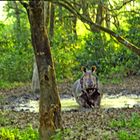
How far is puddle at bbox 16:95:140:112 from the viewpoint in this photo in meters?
14.5

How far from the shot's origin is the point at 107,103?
15.4 m

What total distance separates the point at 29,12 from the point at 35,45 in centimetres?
58

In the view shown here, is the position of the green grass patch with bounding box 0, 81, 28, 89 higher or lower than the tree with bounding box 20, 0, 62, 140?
lower

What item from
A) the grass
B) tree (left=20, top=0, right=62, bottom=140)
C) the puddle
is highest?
tree (left=20, top=0, right=62, bottom=140)

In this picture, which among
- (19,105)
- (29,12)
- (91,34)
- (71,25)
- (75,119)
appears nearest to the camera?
(29,12)

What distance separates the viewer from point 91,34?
2750cm

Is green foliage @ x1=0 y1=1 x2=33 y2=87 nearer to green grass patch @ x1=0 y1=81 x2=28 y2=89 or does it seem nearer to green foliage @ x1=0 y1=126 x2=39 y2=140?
green grass patch @ x1=0 y1=81 x2=28 y2=89

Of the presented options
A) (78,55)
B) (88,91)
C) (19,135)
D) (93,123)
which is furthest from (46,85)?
(78,55)

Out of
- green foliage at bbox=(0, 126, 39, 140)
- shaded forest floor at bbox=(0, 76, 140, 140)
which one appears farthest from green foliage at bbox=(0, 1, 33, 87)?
green foliage at bbox=(0, 126, 39, 140)

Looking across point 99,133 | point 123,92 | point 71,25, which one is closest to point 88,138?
point 99,133

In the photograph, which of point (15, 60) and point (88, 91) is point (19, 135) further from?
point (15, 60)

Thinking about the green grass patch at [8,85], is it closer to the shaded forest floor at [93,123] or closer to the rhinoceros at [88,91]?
the rhinoceros at [88,91]

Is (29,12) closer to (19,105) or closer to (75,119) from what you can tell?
(75,119)

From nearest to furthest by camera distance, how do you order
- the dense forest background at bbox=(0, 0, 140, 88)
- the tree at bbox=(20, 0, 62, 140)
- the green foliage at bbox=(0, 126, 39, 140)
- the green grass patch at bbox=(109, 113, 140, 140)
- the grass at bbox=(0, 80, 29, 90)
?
the tree at bbox=(20, 0, 62, 140) → the green grass patch at bbox=(109, 113, 140, 140) → the green foliage at bbox=(0, 126, 39, 140) → the grass at bbox=(0, 80, 29, 90) → the dense forest background at bbox=(0, 0, 140, 88)
